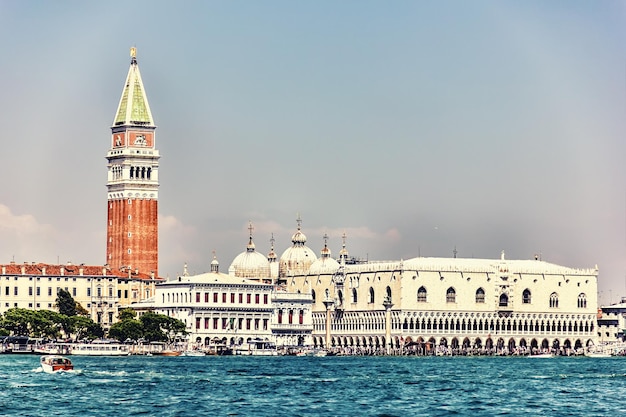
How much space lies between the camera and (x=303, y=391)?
11188 centimetres

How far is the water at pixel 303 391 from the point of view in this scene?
95.9m

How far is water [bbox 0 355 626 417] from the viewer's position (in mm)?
95875

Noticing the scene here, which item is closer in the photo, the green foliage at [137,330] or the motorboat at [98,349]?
the motorboat at [98,349]

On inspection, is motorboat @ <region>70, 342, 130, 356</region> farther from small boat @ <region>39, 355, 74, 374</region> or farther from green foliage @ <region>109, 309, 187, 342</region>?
small boat @ <region>39, 355, 74, 374</region>

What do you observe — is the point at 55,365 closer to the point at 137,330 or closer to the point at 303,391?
the point at 303,391

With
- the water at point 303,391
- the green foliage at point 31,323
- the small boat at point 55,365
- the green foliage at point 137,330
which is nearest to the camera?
the water at point 303,391

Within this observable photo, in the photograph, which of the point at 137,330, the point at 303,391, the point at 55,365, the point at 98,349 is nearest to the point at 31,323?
the point at 98,349

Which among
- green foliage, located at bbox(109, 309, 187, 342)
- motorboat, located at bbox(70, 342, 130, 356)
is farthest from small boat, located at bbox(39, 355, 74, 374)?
green foliage, located at bbox(109, 309, 187, 342)

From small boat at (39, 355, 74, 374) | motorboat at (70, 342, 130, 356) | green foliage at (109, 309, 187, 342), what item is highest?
green foliage at (109, 309, 187, 342)

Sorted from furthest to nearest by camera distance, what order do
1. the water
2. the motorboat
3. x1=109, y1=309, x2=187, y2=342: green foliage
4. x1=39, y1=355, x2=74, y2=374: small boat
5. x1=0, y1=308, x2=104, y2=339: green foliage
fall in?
x1=109, y1=309, x2=187, y2=342: green foliage
x1=0, y1=308, x2=104, y2=339: green foliage
the motorboat
x1=39, y1=355, x2=74, y2=374: small boat
the water

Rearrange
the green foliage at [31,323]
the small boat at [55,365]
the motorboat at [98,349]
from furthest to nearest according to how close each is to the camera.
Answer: the green foliage at [31,323] < the motorboat at [98,349] < the small boat at [55,365]

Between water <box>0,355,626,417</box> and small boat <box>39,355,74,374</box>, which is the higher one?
small boat <box>39,355,74,374</box>

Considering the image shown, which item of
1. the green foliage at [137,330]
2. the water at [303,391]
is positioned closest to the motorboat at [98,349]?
the green foliage at [137,330]

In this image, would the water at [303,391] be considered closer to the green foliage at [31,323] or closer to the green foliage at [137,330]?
the green foliage at [31,323]
